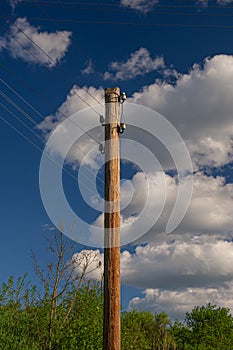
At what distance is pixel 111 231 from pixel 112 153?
1.79 m

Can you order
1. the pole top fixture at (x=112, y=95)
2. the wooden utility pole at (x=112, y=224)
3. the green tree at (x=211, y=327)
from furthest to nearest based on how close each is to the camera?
the green tree at (x=211, y=327) → the pole top fixture at (x=112, y=95) → the wooden utility pole at (x=112, y=224)

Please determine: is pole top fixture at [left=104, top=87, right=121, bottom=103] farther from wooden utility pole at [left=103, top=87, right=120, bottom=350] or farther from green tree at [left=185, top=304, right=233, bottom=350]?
green tree at [left=185, top=304, right=233, bottom=350]

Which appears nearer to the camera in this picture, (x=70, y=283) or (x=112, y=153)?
(x=112, y=153)

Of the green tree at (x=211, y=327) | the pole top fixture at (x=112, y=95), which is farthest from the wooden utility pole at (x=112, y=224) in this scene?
the green tree at (x=211, y=327)

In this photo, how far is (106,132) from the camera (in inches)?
473

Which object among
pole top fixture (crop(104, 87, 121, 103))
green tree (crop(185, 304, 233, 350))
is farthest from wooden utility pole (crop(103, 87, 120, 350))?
green tree (crop(185, 304, 233, 350))

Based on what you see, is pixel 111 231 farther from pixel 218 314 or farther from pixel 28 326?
pixel 218 314

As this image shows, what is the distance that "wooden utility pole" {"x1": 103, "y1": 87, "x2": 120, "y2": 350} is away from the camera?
10531 mm

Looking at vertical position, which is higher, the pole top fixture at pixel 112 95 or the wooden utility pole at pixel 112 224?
the pole top fixture at pixel 112 95

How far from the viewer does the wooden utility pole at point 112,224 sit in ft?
34.6

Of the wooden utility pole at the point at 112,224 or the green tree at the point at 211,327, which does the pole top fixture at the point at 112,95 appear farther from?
the green tree at the point at 211,327

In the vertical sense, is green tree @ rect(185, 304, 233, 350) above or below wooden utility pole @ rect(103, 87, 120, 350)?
above

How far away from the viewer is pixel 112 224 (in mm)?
11086

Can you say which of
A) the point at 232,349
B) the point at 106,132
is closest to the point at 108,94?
the point at 106,132
